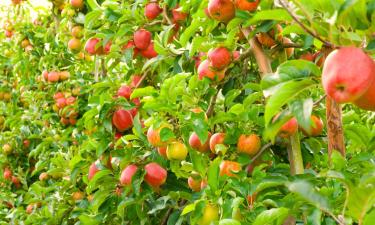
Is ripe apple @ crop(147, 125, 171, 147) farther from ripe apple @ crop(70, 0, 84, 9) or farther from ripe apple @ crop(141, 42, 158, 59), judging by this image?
ripe apple @ crop(70, 0, 84, 9)

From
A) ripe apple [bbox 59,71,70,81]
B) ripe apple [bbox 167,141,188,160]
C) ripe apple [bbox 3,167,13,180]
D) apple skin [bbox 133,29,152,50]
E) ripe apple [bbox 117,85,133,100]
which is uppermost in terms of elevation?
apple skin [bbox 133,29,152,50]

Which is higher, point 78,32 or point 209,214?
point 78,32

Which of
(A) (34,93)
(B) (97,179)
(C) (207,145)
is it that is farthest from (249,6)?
(A) (34,93)

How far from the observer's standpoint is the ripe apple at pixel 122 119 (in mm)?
2211

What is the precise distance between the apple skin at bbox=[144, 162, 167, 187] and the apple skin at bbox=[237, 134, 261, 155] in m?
0.38

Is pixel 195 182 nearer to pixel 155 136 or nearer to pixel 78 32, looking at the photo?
pixel 155 136

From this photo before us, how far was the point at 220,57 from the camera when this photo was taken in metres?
1.78

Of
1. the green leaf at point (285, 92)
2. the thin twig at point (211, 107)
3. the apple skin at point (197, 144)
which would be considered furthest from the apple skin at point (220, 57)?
the green leaf at point (285, 92)

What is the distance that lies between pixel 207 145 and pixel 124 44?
0.81 meters

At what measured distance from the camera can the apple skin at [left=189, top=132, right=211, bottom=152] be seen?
1.81m

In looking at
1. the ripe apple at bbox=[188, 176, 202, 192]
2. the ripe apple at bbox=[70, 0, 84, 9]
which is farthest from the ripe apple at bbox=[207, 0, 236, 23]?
the ripe apple at bbox=[70, 0, 84, 9]

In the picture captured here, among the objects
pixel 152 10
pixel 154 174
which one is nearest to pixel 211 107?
pixel 154 174

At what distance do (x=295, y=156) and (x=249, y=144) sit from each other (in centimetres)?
14

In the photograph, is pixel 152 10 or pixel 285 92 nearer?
pixel 285 92
